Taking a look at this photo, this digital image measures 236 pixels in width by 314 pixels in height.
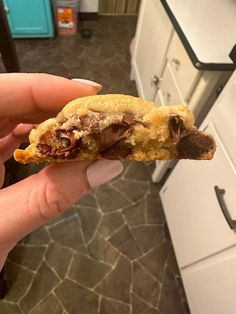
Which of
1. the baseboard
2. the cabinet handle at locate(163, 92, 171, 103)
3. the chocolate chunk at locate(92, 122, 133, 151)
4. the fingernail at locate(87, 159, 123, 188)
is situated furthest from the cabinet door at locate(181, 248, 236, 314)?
the baseboard

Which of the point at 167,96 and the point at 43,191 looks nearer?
the point at 43,191

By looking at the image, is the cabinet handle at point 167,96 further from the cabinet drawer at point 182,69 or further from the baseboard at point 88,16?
the baseboard at point 88,16

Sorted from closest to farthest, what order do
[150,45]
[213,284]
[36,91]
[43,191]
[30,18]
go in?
[43,191], [36,91], [213,284], [150,45], [30,18]

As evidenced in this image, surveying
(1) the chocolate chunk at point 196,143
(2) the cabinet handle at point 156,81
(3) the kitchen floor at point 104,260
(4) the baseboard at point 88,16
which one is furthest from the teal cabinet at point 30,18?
(1) the chocolate chunk at point 196,143

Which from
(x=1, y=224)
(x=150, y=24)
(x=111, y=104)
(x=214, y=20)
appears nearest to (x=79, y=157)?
(x=111, y=104)

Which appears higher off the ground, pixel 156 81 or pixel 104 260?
pixel 156 81

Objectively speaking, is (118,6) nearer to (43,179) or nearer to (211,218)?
(211,218)

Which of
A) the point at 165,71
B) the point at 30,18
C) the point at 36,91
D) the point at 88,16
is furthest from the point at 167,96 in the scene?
the point at 88,16
